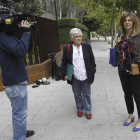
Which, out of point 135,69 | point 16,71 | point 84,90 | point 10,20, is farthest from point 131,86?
point 10,20

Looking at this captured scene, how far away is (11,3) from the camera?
2459 millimetres

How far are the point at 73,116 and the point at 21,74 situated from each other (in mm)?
1740

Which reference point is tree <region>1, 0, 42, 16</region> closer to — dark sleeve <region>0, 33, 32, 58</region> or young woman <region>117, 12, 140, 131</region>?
young woman <region>117, 12, 140, 131</region>

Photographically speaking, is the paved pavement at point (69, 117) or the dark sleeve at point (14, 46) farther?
the paved pavement at point (69, 117)

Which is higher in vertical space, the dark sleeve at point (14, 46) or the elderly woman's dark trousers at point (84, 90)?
the dark sleeve at point (14, 46)

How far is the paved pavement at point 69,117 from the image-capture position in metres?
3.10

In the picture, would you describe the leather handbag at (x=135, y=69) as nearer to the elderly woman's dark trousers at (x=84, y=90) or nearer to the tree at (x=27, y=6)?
the elderly woman's dark trousers at (x=84, y=90)

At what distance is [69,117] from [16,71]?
5.80 ft

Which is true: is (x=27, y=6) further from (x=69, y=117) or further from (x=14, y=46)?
(x=14, y=46)

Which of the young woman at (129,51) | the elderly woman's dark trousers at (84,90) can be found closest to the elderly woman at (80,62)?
the elderly woman's dark trousers at (84,90)

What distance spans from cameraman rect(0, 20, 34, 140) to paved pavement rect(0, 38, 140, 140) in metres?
0.66

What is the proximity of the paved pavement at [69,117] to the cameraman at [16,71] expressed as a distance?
665 mm

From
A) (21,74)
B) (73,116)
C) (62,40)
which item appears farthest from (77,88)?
(62,40)

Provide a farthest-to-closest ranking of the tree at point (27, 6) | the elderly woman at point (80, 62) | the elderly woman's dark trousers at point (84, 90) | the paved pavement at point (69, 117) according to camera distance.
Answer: the tree at point (27, 6) → the elderly woman's dark trousers at point (84, 90) → the elderly woman at point (80, 62) → the paved pavement at point (69, 117)
